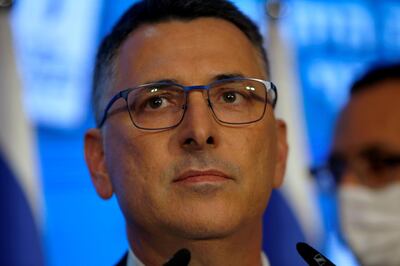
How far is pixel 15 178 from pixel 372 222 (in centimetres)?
191

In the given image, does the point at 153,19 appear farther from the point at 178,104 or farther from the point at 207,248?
the point at 207,248

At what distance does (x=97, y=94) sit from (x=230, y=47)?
1.47ft

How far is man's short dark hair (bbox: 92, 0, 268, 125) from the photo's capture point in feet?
6.09

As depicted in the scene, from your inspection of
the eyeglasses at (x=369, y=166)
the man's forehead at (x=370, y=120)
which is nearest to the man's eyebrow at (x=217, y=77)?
the eyeglasses at (x=369, y=166)

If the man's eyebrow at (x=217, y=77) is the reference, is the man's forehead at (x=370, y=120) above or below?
below

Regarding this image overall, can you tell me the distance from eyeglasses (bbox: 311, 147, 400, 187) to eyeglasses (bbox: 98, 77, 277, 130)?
171cm

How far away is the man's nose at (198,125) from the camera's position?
5.07ft

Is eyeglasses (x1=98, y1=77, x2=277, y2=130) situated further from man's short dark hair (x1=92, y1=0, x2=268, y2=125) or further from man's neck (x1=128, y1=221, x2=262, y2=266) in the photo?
man's neck (x1=128, y1=221, x2=262, y2=266)

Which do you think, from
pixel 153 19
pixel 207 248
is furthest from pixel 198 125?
pixel 153 19

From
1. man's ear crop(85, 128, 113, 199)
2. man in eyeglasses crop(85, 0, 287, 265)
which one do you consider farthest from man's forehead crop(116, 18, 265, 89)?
man's ear crop(85, 128, 113, 199)

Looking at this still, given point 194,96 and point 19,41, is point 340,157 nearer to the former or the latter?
point 19,41

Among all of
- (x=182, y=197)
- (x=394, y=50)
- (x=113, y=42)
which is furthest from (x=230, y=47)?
Result: (x=394, y=50)

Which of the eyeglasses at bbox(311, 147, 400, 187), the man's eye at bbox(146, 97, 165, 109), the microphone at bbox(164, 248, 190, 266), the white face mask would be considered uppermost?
the man's eye at bbox(146, 97, 165, 109)

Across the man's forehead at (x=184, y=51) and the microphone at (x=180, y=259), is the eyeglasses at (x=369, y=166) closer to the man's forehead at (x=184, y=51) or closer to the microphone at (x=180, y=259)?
the man's forehead at (x=184, y=51)
